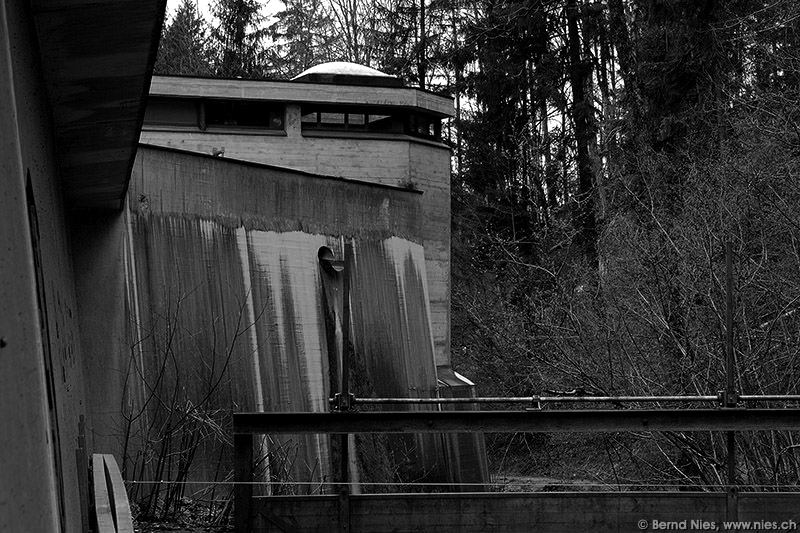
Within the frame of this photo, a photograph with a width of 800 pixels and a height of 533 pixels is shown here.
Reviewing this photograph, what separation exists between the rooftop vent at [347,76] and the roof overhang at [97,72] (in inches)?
743

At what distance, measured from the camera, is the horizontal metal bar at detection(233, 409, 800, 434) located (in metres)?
8.16

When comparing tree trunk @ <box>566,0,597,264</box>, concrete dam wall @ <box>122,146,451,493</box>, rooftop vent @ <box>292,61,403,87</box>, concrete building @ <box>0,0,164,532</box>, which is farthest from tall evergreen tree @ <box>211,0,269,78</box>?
concrete building @ <box>0,0,164,532</box>

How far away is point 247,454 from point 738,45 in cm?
2203

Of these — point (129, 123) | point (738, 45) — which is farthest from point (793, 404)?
point (738, 45)

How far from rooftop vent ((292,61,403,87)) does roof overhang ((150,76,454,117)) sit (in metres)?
0.54

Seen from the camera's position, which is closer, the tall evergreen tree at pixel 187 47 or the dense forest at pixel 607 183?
the dense forest at pixel 607 183

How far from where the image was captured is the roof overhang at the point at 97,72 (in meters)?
4.34

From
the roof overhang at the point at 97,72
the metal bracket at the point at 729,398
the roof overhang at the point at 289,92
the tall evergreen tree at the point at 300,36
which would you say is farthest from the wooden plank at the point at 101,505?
the tall evergreen tree at the point at 300,36

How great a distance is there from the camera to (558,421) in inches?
331

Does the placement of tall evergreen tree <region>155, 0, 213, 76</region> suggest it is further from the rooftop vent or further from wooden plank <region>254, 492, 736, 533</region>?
wooden plank <region>254, 492, 736, 533</region>

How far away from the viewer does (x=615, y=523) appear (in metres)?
8.56

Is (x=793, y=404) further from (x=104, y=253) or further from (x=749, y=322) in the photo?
(x=104, y=253)

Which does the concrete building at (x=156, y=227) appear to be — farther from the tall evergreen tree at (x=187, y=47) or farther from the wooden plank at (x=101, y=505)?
the tall evergreen tree at (x=187, y=47)

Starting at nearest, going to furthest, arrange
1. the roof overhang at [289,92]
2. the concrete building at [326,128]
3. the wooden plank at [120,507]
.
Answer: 1. the wooden plank at [120,507]
2. the roof overhang at [289,92]
3. the concrete building at [326,128]
